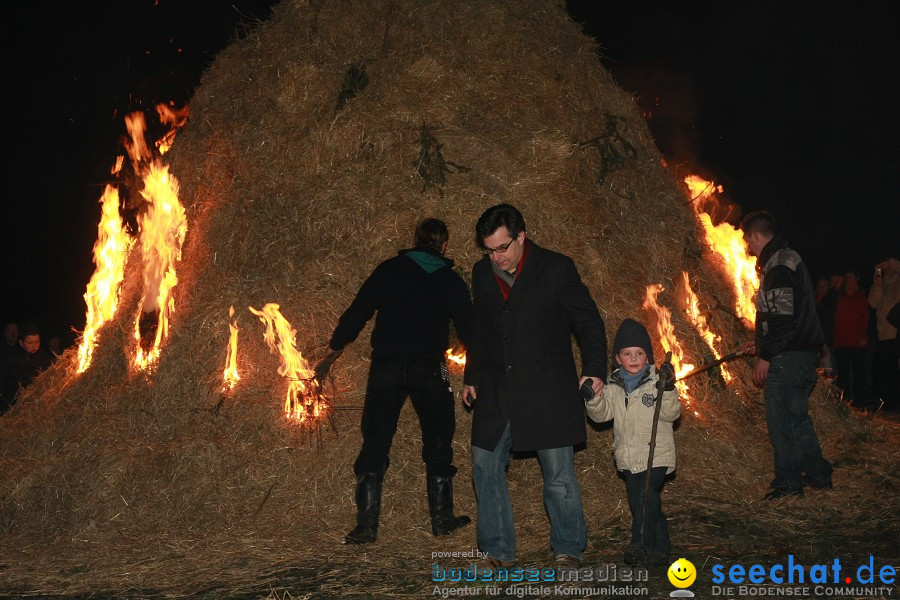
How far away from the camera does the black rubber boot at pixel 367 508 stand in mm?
6742

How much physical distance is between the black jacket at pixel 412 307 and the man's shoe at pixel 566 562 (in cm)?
181

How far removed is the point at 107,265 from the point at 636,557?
777cm

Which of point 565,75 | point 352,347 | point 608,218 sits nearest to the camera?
point 352,347

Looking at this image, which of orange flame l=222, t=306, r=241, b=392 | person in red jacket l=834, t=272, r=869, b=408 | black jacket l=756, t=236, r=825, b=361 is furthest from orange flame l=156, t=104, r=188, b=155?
person in red jacket l=834, t=272, r=869, b=408

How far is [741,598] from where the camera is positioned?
4.95m

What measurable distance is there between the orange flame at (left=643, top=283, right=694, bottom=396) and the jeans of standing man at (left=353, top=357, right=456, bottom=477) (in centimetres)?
303

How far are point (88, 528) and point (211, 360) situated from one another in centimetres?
185

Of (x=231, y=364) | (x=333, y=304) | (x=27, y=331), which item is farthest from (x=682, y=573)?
(x=27, y=331)

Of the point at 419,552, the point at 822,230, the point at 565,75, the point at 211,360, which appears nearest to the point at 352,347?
the point at 211,360

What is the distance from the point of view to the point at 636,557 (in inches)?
220

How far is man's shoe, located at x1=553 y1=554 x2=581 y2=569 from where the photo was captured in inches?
218

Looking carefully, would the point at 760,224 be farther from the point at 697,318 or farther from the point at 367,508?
the point at 367,508

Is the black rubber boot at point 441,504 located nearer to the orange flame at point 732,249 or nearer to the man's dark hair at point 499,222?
the man's dark hair at point 499,222

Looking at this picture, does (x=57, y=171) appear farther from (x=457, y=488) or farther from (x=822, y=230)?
(x=822, y=230)
